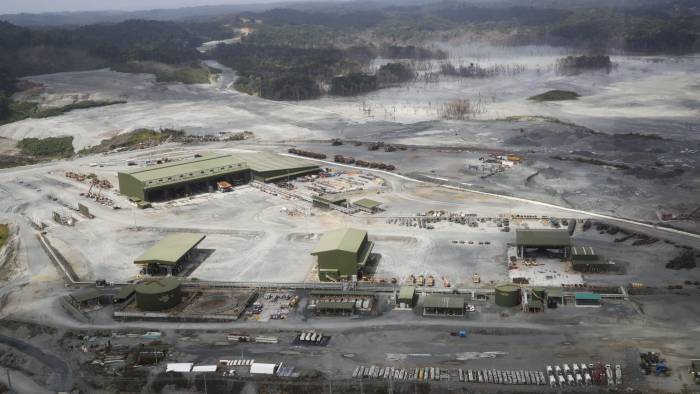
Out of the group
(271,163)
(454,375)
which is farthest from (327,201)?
(454,375)

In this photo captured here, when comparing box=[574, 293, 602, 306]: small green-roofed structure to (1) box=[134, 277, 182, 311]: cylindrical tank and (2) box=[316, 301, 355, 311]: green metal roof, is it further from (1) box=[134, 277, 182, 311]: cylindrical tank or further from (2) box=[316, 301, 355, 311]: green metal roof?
(1) box=[134, 277, 182, 311]: cylindrical tank

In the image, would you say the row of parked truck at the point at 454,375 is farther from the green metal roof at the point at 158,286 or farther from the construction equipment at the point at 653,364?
the green metal roof at the point at 158,286

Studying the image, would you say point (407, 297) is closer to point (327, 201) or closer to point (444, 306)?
point (444, 306)

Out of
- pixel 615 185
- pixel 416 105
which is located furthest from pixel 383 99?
pixel 615 185

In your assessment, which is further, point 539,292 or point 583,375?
point 539,292

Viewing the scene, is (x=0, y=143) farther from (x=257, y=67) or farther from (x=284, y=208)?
(x=257, y=67)

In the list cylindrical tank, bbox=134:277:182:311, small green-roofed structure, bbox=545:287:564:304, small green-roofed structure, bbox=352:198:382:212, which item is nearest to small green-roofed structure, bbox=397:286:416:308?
small green-roofed structure, bbox=545:287:564:304
